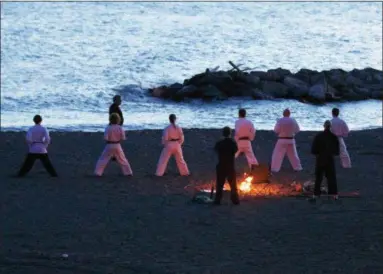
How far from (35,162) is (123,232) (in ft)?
27.9

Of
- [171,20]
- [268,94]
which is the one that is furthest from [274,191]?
[171,20]

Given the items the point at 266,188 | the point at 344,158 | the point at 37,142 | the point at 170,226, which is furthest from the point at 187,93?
the point at 170,226

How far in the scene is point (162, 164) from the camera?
86.4 ft

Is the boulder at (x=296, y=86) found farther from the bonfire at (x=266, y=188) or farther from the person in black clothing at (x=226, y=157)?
the person in black clothing at (x=226, y=157)

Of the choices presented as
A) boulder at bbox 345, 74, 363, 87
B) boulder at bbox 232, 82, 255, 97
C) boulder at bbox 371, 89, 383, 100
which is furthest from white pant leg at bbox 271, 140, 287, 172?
boulder at bbox 345, 74, 363, 87

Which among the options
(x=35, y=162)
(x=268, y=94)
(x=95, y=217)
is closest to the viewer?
(x=95, y=217)

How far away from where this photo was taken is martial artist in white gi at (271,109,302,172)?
26.7 m

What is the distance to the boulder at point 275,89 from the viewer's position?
177 ft

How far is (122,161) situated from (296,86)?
29.2 metres

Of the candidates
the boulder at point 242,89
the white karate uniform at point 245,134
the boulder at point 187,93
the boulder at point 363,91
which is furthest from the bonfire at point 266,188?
the boulder at point 363,91

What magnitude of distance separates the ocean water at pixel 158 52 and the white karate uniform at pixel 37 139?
14.0 metres

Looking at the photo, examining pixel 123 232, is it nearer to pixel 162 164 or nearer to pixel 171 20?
pixel 162 164

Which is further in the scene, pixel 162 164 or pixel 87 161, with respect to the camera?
pixel 87 161

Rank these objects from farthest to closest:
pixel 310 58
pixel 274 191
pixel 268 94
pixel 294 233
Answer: pixel 310 58
pixel 268 94
pixel 274 191
pixel 294 233
